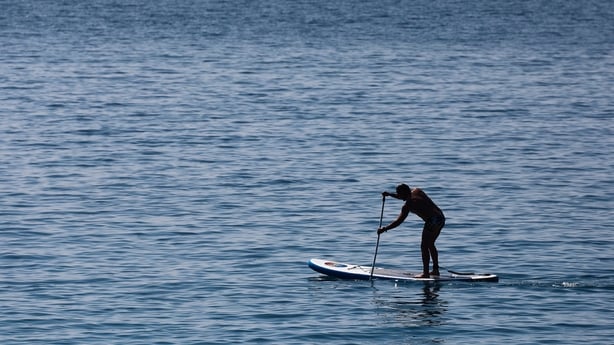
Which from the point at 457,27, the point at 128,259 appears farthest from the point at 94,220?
the point at 457,27

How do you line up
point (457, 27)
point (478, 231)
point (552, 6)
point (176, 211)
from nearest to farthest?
point (478, 231)
point (176, 211)
point (457, 27)
point (552, 6)

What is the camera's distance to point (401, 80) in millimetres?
78062

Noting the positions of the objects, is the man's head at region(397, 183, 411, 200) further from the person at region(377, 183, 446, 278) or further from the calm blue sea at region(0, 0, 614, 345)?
the calm blue sea at region(0, 0, 614, 345)

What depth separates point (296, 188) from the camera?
46469 millimetres

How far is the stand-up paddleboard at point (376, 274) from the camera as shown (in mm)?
33312

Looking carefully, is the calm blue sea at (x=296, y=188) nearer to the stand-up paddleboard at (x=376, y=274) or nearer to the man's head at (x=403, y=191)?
the stand-up paddleboard at (x=376, y=274)

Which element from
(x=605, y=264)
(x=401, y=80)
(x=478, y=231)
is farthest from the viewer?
(x=401, y=80)

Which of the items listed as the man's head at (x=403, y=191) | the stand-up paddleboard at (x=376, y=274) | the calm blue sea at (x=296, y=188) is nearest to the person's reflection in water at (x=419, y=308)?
the calm blue sea at (x=296, y=188)

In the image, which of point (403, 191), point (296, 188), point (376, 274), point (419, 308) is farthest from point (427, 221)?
point (296, 188)

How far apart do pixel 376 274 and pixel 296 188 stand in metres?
12.9

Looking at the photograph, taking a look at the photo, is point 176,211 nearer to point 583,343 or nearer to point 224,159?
point 224,159

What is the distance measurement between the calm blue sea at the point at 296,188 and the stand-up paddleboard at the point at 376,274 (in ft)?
0.62

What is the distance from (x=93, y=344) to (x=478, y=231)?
47.4 ft

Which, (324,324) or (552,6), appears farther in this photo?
(552,6)
